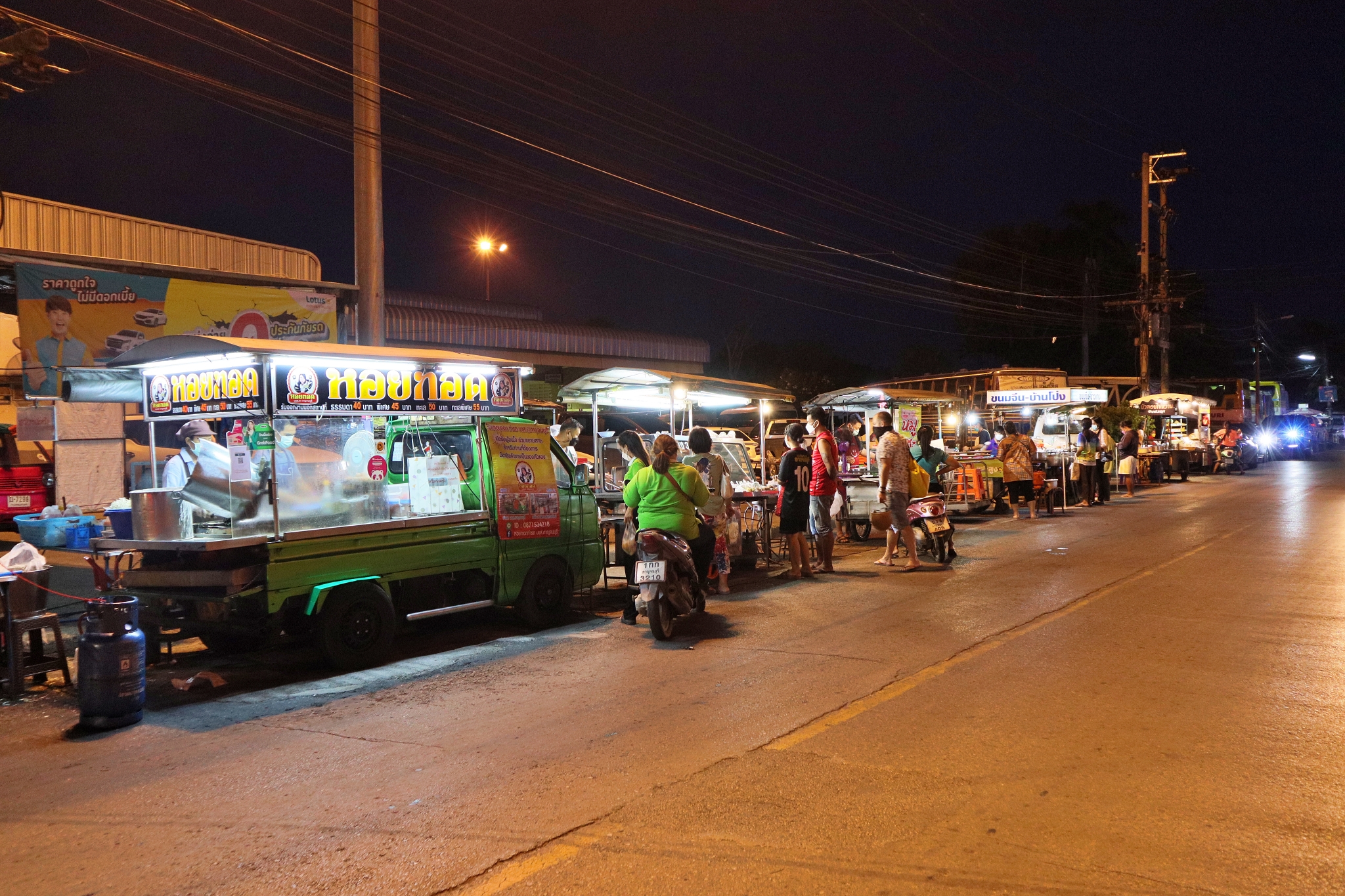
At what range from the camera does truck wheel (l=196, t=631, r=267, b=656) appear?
862 centimetres

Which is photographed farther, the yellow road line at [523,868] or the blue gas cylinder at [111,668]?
the blue gas cylinder at [111,668]

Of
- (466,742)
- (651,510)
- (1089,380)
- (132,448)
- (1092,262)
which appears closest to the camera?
(466,742)

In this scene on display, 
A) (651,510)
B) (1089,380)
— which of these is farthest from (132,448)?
(1089,380)

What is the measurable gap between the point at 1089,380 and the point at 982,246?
20351mm

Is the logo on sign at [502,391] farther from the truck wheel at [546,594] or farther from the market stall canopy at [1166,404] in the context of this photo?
the market stall canopy at [1166,404]

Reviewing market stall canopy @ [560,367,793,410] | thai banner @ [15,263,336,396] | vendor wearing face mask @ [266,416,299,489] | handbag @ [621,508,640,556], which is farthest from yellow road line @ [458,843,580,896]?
thai banner @ [15,263,336,396]

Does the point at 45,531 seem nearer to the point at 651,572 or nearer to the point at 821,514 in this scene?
the point at 651,572

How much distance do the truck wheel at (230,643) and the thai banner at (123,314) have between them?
4962mm

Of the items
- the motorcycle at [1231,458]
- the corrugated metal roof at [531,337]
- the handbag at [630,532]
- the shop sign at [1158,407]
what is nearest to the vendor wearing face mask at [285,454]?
the handbag at [630,532]

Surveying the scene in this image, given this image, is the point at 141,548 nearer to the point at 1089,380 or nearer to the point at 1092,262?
the point at 1089,380

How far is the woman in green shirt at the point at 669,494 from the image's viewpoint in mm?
9102

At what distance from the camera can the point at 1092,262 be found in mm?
50281

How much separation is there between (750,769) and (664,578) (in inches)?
139

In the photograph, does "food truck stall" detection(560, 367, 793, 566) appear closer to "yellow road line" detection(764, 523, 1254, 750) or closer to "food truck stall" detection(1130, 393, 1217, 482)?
"yellow road line" detection(764, 523, 1254, 750)
